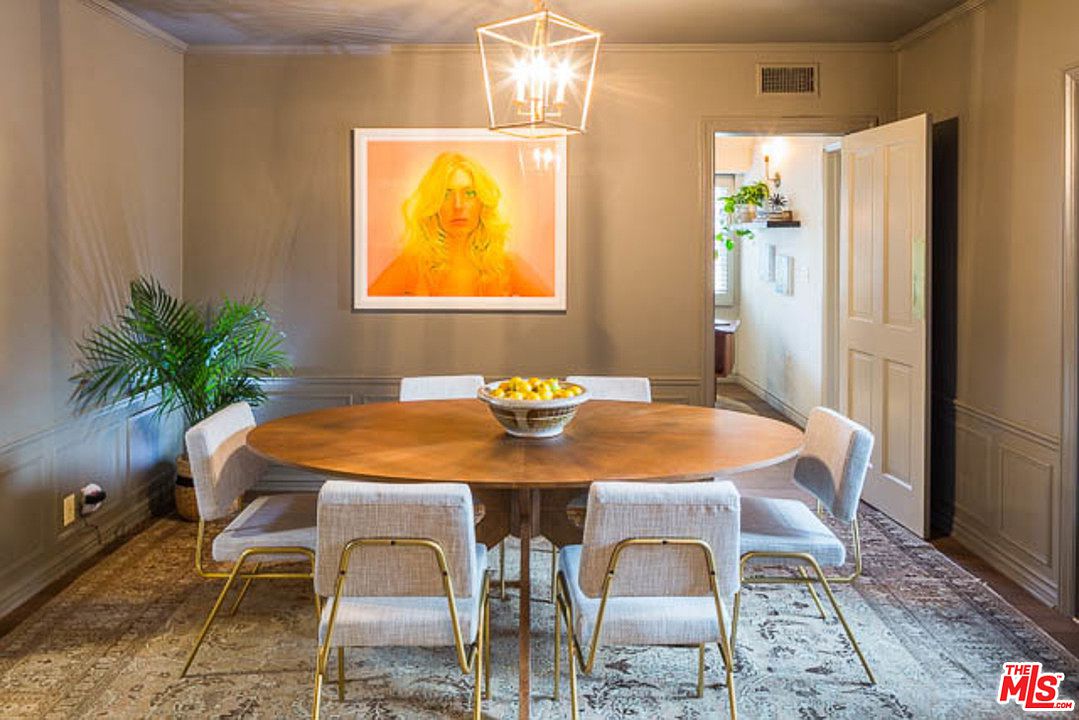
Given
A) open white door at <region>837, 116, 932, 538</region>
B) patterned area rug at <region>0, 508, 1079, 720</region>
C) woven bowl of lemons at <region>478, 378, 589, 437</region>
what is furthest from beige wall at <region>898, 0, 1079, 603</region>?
woven bowl of lemons at <region>478, 378, 589, 437</region>

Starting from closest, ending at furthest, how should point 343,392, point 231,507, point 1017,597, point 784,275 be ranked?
point 231,507, point 1017,597, point 343,392, point 784,275

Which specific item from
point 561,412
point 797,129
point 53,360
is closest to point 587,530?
point 561,412

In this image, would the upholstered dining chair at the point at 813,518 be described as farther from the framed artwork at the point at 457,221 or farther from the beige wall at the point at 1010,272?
the framed artwork at the point at 457,221

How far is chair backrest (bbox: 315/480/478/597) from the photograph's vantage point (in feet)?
7.24

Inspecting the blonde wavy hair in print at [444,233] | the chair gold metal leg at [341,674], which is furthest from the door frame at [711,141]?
the chair gold metal leg at [341,674]

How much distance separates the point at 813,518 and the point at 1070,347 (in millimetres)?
1318

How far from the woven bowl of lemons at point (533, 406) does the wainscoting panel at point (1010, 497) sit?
6.48ft

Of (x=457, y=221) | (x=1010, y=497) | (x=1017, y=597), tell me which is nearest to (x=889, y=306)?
(x=1010, y=497)

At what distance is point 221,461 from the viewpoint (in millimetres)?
2973

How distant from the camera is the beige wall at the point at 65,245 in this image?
3.61m

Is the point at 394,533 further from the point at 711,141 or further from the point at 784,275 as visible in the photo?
the point at 784,275

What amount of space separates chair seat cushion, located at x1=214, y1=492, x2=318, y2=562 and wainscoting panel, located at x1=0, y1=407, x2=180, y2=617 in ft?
3.74

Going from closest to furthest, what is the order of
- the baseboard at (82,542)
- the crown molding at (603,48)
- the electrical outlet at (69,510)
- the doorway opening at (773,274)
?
the baseboard at (82,542) < the electrical outlet at (69,510) < the crown molding at (603,48) < the doorway opening at (773,274)

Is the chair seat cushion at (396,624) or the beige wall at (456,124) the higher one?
the beige wall at (456,124)
